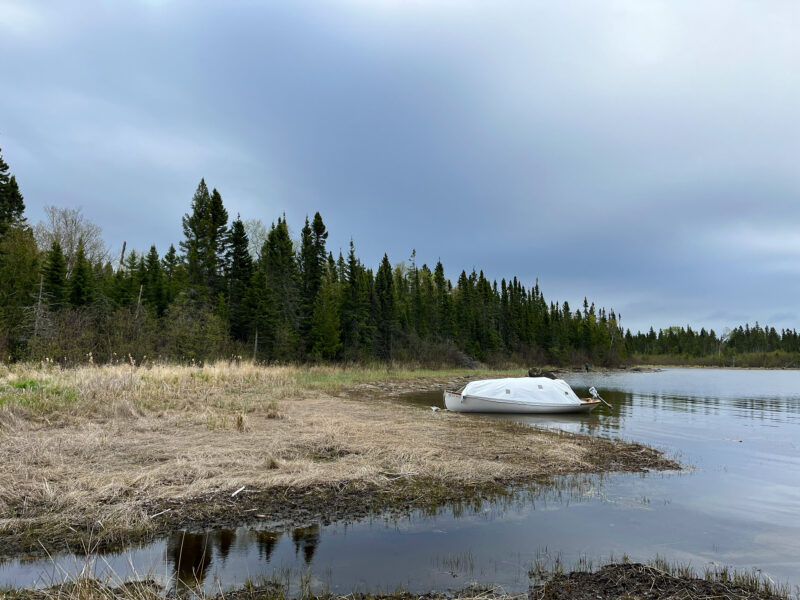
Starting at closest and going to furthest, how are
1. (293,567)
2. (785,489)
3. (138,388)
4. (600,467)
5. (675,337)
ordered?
1. (293,567)
2. (785,489)
3. (600,467)
4. (138,388)
5. (675,337)

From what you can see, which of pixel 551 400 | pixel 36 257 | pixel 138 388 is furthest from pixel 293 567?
pixel 36 257

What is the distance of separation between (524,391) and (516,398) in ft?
1.66

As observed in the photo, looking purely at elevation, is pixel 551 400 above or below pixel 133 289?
below

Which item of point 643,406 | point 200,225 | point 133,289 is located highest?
point 200,225

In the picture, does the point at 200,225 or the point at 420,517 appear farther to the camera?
the point at 200,225

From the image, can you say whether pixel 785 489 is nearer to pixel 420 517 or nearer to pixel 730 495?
pixel 730 495

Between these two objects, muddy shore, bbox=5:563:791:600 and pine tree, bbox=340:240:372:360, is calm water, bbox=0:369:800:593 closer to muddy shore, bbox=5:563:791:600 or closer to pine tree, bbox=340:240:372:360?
muddy shore, bbox=5:563:791:600

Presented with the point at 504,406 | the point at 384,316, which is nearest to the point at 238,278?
the point at 384,316

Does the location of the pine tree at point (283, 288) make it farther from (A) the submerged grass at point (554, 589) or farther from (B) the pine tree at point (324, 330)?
(A) the submerged grass at point (554, 589)

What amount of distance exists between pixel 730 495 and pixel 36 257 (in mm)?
50358

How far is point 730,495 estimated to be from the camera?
350 inches

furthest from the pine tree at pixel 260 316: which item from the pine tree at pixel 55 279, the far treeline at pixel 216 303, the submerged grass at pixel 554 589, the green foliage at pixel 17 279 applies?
the submerged grass at pixel 554 589

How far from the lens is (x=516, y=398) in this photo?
2050 cm

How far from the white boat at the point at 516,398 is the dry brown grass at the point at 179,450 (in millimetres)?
3396
